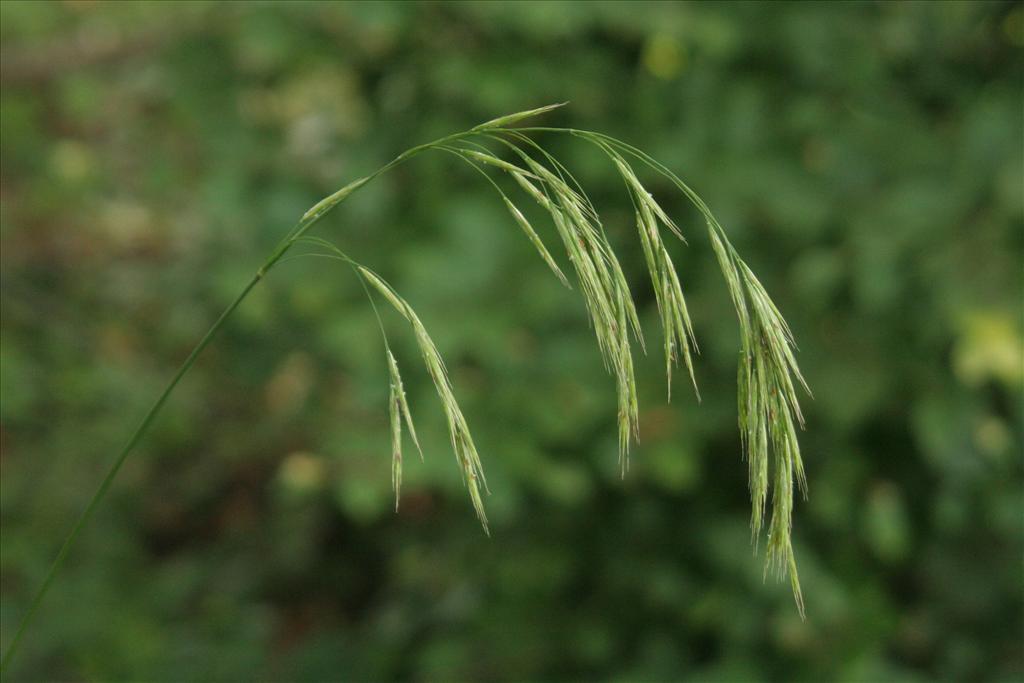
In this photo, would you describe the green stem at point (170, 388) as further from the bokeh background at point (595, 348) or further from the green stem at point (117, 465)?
the bokeh background at point (595, 348)

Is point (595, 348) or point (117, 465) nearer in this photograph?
point (117, 465)

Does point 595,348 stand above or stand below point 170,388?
below

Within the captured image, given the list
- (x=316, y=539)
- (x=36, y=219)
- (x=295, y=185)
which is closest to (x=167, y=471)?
(x=316, y=539)

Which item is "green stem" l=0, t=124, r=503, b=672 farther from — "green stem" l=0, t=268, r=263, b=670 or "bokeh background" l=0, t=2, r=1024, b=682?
"bokeh background" l=0, t=2, r=1024, b=682

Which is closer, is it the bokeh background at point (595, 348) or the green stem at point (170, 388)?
the green stem at point (170, 388)

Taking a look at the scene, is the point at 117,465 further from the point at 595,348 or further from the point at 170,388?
the point at 595,348

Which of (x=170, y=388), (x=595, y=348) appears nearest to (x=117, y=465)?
(x=170, y=388)

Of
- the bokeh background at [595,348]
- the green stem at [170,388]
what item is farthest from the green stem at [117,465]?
the bokeh background at [595,348]

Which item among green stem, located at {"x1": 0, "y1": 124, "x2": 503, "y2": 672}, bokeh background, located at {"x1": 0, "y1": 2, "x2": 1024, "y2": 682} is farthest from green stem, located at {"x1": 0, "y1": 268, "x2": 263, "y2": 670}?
bokeh background, located at {"x1": 0, "y1": 2, "x2": 1024, "y2": 682}
